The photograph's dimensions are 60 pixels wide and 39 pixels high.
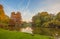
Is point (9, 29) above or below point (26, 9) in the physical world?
below

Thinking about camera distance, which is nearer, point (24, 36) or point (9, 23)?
point (24, 36)

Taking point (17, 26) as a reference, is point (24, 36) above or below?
below

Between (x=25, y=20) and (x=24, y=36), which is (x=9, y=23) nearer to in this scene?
(x=25, y=20)

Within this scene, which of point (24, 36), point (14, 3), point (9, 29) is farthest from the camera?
point (14, 3)

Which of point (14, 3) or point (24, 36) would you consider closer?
point (24, 36)

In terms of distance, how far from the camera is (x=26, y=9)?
438 cm

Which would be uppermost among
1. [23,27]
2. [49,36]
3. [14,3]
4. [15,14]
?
[14,3]

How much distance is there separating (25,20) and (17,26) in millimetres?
259

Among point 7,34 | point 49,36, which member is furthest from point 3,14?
point 49,36

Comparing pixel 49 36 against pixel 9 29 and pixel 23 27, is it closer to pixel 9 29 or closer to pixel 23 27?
pixel 23 27

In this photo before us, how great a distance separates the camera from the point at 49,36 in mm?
4066

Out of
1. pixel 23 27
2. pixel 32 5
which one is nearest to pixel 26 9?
pixel 32 5

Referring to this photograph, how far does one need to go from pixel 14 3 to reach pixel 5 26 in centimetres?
65

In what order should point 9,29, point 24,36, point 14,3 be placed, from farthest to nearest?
point 14,3
point 9,29
point 24,36
